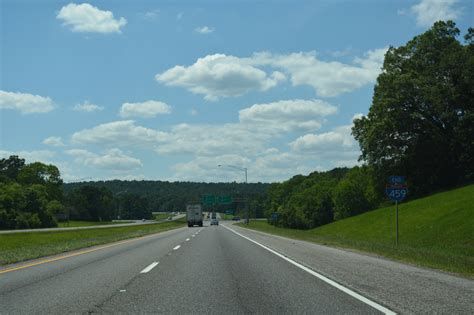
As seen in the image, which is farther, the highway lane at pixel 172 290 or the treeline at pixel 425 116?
the treeline at pixel 425 116

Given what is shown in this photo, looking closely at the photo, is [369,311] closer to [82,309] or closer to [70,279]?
[82,309]

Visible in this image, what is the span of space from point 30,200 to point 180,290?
313ft

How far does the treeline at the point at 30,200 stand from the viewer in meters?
88.0

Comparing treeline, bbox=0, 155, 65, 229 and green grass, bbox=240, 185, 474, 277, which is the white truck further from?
treeline, bbox=0, 155, 65, 229

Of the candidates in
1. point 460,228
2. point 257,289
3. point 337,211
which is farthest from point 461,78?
point 257,289

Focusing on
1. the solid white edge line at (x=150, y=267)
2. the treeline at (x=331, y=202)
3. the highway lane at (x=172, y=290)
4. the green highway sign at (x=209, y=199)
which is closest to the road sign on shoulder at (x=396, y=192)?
the highway lane at (x=172, y=290)

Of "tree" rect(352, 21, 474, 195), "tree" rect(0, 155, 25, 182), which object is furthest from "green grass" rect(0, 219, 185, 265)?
"tree" rect(0, 155, 25, 182)

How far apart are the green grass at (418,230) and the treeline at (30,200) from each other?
53590 millimetres

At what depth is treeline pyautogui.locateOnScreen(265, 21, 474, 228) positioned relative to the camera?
193 feet

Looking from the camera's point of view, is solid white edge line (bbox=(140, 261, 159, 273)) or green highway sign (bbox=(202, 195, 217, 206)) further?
Result: green highway sign (bbox=(202, 195, 217, 206))

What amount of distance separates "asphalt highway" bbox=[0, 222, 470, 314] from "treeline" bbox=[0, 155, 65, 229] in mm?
78323

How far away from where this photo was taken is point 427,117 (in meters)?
62.5

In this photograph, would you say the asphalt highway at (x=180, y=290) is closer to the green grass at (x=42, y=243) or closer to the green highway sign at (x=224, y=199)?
the green grass at (x=42, y=243)

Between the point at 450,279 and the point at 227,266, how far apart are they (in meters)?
6.07
